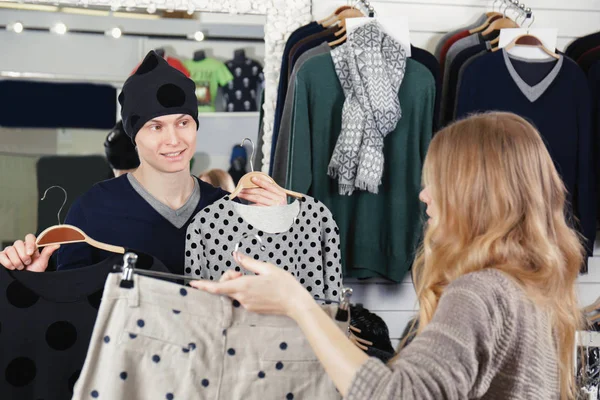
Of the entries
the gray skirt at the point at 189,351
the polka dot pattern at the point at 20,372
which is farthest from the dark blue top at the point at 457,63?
the polka dot pattern at the point at 20,372

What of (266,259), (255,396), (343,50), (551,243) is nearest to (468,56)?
(343,50)

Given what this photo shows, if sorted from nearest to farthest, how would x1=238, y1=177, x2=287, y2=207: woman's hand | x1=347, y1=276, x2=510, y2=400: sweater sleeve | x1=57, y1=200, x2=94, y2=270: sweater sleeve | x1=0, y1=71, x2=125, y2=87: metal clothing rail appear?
x1=347, y1=276, x2=510, y2=400: sweater sleeve → x1=57, y1=200, x2=94, y2=270: sweater sleeve → x1=238, y1=177, x2=287, y2=207: woman's hand → x1=0, y1=71, x2=125, y2=87: metal clothing rail

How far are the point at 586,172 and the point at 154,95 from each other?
5.65 feet

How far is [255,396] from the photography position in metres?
1.39

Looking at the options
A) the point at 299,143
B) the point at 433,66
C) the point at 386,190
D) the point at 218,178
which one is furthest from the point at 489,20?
the point at 218,178

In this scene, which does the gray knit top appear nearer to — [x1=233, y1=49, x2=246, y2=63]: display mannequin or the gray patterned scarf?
the gray patterned scarf

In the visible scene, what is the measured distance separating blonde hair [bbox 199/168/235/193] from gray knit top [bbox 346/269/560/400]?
1.61m

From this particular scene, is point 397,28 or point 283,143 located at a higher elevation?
point 397,28

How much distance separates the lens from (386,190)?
269 centimetres

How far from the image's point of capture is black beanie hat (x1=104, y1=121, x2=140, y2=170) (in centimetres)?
263

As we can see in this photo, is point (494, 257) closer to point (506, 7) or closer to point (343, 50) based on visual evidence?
point (343, 50)

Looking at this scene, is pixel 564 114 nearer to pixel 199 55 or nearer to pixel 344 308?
pixel 199 55

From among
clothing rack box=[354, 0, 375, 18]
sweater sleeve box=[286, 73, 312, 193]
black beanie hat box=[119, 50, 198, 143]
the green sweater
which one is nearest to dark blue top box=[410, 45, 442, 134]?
the green sweater

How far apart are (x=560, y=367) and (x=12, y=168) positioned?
6.58 ft
